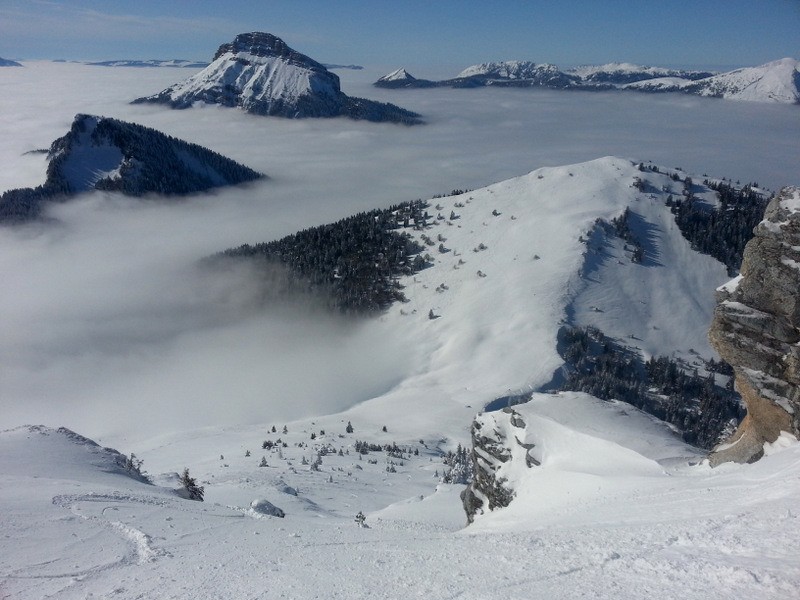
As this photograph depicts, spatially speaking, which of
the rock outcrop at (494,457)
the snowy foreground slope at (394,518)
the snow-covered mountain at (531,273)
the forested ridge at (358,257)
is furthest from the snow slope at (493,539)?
the forested ridge at (358,257)

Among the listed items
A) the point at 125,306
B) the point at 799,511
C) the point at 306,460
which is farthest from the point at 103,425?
the point at 799,511

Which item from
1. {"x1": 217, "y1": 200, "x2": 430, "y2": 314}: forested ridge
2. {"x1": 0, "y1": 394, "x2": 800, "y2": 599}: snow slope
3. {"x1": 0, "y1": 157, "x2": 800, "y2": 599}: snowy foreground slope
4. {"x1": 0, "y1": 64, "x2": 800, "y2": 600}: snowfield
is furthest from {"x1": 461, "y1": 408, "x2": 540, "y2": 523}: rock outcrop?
{"x1": 217, "y1": 200, "x2": 430, "y2": 314}: forested ridge

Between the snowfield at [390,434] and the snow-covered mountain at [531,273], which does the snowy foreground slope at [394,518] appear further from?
the snow-covered mountain at [531,273]

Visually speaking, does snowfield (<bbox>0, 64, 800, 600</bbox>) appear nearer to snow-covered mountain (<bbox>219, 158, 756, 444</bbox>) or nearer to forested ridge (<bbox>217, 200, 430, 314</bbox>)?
snow-covered mountain (<bbox>219, 158, 756, 444</bbox>)

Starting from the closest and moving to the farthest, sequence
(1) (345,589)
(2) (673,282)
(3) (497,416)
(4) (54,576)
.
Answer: (1) (345,589), (4) (54,576), (3) (497,416), (2) (673,282)

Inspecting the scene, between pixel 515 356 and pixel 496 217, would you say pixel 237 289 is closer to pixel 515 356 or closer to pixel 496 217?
pixel 496 217

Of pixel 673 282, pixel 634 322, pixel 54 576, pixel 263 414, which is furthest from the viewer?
pixel 673 282

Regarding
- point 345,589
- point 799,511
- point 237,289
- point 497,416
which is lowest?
point 237,289

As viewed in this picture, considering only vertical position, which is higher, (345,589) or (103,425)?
(345,589)
